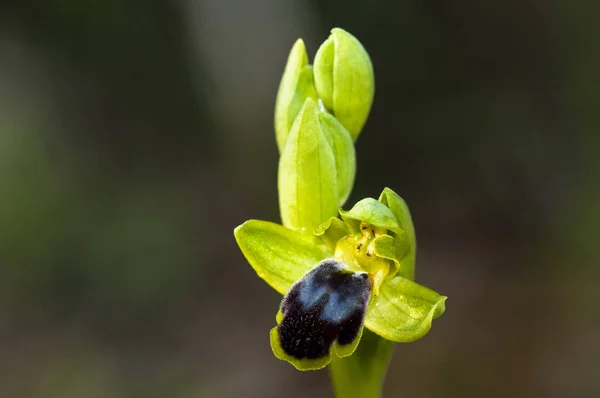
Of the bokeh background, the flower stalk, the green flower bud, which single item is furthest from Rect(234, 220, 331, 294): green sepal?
the bokeh background

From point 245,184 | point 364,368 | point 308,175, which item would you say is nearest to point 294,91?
point 308,175

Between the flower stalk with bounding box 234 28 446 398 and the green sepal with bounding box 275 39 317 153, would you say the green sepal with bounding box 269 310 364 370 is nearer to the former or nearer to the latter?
the flower stalk with bounding box 234 28 446 398

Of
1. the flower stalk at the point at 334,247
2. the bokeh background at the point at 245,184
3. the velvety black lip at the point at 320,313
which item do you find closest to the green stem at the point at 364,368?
the flower stalk at the point at 334,247

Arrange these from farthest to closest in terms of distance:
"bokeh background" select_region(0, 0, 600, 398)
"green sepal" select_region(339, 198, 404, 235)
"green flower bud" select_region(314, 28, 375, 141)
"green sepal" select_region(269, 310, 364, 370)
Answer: "bokeh background" select_region(0, 0, 600, 398), "green flower bud" select_region(314, 28, 375, 141), "green sepal" select_region(339, 198, 404, 235), "green sepal" select_region(269, 310, 364, 370)

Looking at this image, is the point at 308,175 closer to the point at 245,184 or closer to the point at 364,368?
the point at 364,368

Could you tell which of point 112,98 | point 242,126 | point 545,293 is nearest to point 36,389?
point 242,126

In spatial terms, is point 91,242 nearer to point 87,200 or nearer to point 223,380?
point 87,200
